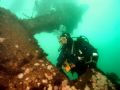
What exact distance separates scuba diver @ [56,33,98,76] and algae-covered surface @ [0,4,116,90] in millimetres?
533

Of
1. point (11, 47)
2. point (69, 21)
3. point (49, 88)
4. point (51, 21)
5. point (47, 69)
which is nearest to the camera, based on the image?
point (49, 88)

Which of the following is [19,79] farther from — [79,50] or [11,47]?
[79,50]

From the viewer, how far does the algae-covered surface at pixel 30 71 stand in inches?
252

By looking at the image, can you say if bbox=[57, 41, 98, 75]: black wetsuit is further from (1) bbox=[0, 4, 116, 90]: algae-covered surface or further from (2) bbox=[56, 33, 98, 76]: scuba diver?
(1) bbox=[0, 4, 116, 90]: algae-covered surface

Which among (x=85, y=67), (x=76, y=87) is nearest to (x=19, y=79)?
(x=76, y=87)

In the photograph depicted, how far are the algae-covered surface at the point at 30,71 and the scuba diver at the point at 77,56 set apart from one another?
21.0 inches

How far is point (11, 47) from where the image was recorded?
288 inches

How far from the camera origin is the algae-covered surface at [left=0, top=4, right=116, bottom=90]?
6.39 meters

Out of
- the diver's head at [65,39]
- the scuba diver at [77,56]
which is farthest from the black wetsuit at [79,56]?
the diver's head at [65,39]

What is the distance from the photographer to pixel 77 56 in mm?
7469

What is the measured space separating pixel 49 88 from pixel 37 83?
16.5 inches

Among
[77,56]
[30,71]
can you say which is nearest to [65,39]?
[77,56]

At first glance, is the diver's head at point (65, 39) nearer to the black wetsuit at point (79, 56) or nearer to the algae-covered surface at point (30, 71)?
the black wetsuit at point (79, 56)

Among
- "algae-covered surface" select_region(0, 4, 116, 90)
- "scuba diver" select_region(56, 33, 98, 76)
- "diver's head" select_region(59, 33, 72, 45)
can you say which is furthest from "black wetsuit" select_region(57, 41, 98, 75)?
"algae-covered surface" select_region(0, 4, 116, 90)
